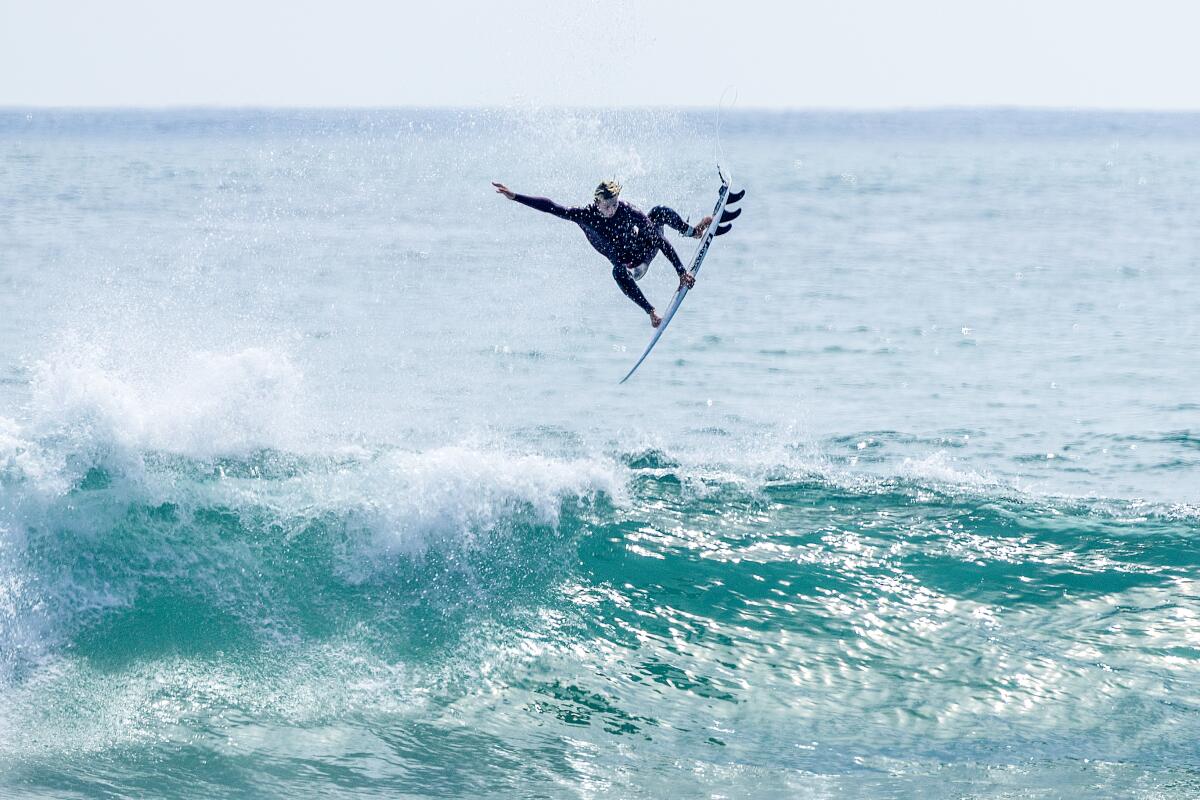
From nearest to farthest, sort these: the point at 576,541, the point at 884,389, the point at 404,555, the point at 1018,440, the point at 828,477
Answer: the point at 404,555
the point at 576,541
the point at 828,477
the point at 1018,440
the point at 884,389

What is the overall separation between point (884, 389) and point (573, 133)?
8.61 metres

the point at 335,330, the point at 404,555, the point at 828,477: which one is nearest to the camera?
the point at 404,555

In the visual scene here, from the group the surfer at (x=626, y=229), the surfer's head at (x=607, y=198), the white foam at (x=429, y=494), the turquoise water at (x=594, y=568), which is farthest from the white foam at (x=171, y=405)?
the surfer's head at (x=607, y=198)

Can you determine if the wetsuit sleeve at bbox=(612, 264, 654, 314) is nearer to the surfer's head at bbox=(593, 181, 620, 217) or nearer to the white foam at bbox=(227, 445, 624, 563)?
the surfer's head at bbox=(593, 181, 620, 217)

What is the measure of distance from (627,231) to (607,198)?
1.49 feet

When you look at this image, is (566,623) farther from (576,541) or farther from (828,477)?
(828,477)

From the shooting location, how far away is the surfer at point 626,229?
469 inches

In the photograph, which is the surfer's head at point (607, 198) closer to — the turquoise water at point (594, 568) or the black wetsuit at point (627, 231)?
the black wetsuit at point (627, 231)

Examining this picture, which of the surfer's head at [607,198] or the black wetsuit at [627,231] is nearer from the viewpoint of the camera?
the surfer's head at [607,198]

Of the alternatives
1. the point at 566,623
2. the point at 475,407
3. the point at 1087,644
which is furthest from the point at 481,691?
the point at 475,407

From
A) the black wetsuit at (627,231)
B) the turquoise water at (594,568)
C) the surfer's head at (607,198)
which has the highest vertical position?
the surfer's head at (607,198)

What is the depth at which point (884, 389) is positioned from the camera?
21.3 m

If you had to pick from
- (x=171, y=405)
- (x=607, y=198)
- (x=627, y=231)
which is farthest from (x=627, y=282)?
(x=171, y=405)

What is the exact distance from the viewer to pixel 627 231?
12172 millimetres
